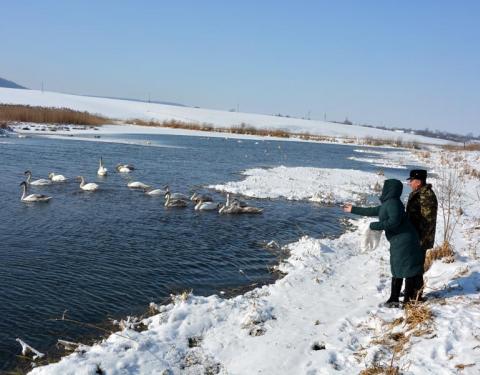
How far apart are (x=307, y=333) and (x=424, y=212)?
246cm

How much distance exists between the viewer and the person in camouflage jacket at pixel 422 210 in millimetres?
6742

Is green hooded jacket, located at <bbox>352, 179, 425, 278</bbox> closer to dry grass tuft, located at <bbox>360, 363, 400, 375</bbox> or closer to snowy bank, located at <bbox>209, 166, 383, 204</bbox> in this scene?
dry grass tuft, located at <bbox>360, 363, 400, 375</bbox>

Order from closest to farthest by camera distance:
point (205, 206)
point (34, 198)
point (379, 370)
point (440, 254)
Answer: point (379, 370)
point (440, 254)
point (34, 198)
point (205, 206)

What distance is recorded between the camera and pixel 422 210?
6773 mm

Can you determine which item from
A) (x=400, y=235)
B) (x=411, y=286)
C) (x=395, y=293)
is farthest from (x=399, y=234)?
(x=395, y=293)

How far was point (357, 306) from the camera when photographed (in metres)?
7.28

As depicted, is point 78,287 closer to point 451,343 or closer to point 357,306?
point 357,306

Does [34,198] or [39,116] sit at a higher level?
[39,116]

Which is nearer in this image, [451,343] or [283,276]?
[451,343]

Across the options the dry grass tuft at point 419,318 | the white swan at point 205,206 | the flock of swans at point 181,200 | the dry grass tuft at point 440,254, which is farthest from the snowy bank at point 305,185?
the dry grass tuft at point 419,318

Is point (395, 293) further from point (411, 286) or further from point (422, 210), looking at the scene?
point (422, 210)

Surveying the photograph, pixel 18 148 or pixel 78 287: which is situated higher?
pixel 18 148

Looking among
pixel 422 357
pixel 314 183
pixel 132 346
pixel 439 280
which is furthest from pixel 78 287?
pixel 314 183

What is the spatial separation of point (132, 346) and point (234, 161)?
24783 millimetres
